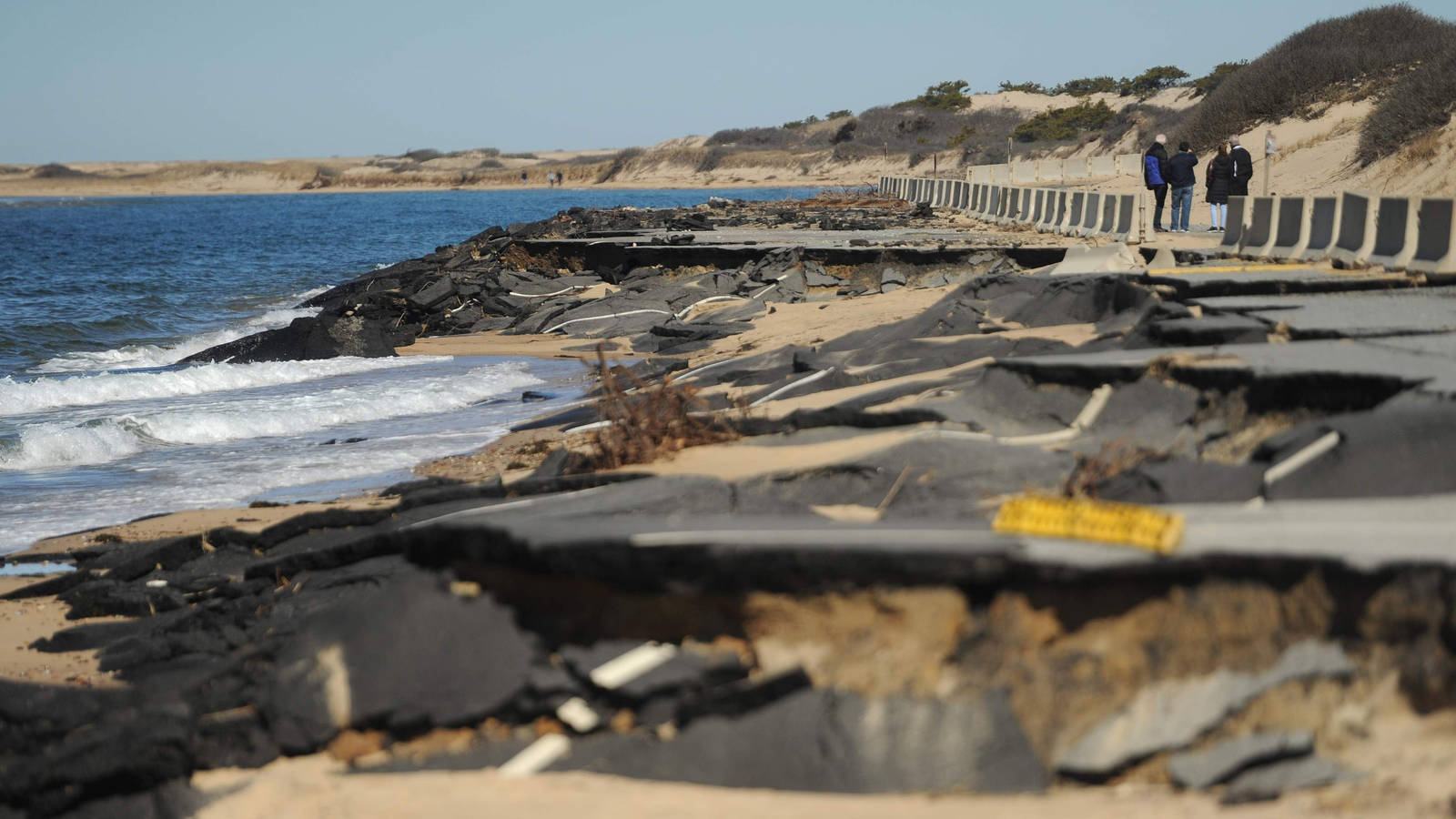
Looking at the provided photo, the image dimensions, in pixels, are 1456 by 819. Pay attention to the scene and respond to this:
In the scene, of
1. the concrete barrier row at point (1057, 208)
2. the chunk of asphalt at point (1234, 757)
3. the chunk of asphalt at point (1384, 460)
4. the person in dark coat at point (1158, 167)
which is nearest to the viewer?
the chunk of asphalt at point (1234, 757)

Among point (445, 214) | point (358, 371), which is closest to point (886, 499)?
point (358, 371)

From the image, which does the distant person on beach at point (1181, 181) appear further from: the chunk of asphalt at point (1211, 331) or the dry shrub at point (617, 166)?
the dry shrub at point (617, 166)

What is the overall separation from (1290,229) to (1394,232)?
2252 mm

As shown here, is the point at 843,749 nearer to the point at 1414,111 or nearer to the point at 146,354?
the point at 146,354

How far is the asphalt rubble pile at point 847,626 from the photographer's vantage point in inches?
152

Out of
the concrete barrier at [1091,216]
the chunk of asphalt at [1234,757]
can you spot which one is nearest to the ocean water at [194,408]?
the chunk of asphalt at [1234,757]

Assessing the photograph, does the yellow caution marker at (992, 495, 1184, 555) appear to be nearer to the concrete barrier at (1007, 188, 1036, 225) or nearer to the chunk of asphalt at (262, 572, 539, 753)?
the chunk of asphalt at (262, 572, 539, 753)

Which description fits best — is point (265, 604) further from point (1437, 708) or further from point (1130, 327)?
point (1130, 327)

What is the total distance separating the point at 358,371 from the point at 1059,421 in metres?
Answer: 13.9

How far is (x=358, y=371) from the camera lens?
18.9m

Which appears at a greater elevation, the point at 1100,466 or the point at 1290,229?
the point at 1290,229

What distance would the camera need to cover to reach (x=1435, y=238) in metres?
10.5

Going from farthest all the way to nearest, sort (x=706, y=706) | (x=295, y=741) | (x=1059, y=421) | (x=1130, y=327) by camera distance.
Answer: (x=1130, y=327) < (x=1059, y=421) < (x=295, y=741) < (x=706, y=706)

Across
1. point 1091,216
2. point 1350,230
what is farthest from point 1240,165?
point 1350,230
